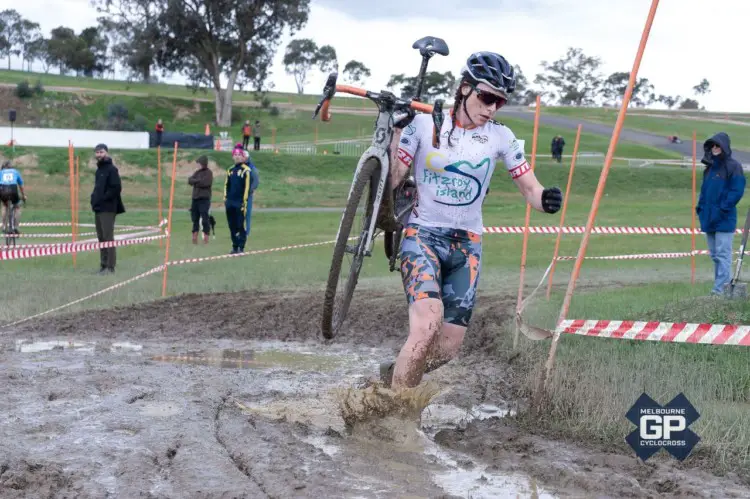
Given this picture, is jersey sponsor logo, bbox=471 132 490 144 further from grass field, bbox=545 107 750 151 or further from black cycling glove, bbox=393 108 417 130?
grass field, bbox=545 107 750 151

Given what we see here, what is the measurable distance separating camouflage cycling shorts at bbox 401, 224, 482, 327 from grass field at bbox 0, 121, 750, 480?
3.06 ft

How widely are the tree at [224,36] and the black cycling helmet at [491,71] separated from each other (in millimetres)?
65065

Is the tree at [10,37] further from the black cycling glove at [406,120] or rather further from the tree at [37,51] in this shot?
the black cycling glove at [406,120]

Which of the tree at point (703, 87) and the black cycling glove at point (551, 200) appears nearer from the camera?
the black cycling glove at point (551, 200)

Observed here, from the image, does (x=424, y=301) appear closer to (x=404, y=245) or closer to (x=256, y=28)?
(x=404, y=245)

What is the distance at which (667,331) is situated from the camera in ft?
23.0

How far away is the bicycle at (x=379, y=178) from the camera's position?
6328mm

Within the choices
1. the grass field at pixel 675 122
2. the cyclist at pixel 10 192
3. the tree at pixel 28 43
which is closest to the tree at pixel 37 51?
the tree at pixel 28 43

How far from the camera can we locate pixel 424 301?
241 inches

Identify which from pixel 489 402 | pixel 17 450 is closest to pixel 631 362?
pixel 489 402

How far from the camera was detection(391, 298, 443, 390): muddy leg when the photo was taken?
6.07m

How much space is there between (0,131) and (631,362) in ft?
133

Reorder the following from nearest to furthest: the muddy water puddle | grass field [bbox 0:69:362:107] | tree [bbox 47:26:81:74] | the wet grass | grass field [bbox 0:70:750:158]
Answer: the muddy water puddle < the wet grass < grass field [bbox 0:70:750:158] < grass field [bbox 0:69:362:107] < tree [bbox 47:26:81:74]

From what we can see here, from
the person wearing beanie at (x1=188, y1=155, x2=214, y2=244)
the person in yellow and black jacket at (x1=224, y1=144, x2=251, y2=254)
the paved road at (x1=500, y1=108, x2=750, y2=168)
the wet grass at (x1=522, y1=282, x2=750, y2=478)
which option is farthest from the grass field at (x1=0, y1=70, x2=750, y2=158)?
the wet grass at (x1=522, y1=282, x2=750, y2=478)
